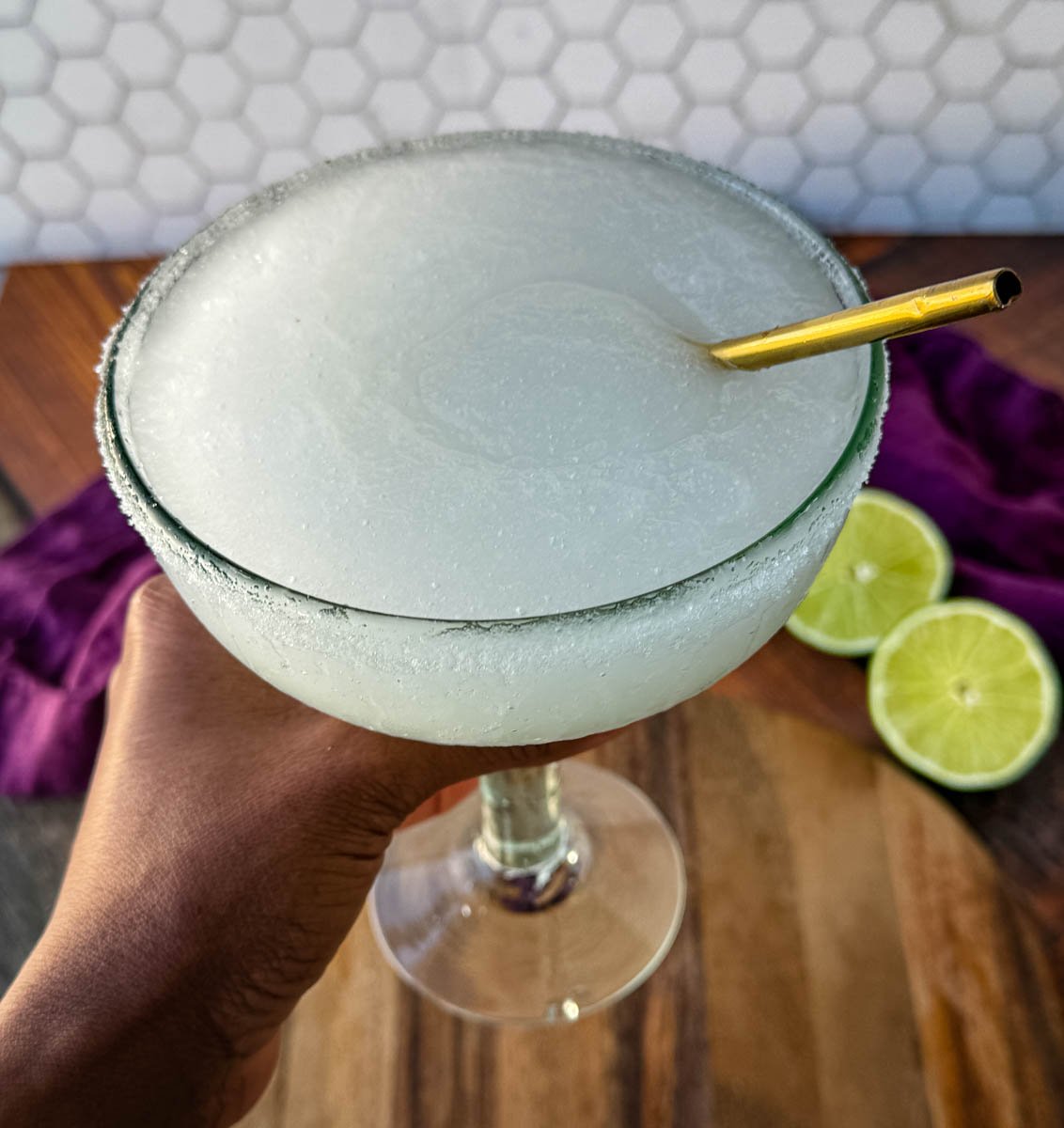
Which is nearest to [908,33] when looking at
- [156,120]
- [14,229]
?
[156,120]

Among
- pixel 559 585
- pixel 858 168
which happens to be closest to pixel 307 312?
pixel 559 585

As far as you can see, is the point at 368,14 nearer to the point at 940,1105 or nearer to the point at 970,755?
the point at 970,755

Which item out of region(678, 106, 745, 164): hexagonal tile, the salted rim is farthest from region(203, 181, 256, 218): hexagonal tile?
the salted rim

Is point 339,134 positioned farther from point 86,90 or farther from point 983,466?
point 983,466

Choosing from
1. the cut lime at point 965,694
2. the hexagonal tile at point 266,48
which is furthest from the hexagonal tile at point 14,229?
the cut lime at point 965,694

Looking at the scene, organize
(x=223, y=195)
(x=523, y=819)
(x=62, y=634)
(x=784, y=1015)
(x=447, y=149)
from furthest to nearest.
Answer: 1. (x=223, y=195)
2. (x=62, y=634)
3. (x=523, y=819)
4. (x=784, y=1015)
5. (x=447, y=149)

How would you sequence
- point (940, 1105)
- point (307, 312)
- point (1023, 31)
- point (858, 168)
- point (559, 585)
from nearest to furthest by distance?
point (559, 585) < point (307, 312) < point (940, 1105) < point (1023, 31) < point (858, 168)

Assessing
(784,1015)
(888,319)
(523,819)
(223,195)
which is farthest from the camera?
(223,195)
